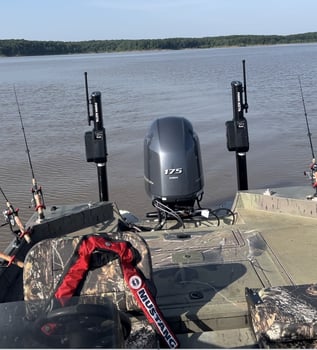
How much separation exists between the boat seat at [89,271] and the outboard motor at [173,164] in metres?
1.78

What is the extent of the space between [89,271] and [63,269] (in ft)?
0.47

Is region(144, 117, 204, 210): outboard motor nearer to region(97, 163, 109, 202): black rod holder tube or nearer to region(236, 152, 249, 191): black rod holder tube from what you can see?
region(97, 163, 109, 202): black rod holder tube

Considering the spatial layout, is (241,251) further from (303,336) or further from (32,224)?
(32,224)

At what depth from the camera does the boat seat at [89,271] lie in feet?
9.39

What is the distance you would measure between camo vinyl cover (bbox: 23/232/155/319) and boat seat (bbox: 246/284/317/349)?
609mm

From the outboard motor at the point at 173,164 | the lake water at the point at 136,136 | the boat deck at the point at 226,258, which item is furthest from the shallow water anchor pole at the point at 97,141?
the lake water at the point at 136,136

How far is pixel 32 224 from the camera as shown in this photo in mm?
4562

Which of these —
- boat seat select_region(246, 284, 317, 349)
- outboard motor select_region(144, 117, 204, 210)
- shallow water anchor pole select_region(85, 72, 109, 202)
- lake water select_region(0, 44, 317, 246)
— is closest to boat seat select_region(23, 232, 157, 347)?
boat seat select_region(246, 284, 317, 349)

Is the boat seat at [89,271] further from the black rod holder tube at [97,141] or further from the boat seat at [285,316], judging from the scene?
the black rod holder tube at [97,141]

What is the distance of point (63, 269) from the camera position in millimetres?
2873

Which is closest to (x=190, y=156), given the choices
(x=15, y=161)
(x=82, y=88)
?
(x=15, y=161)

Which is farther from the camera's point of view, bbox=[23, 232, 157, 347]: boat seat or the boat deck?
the boat deck

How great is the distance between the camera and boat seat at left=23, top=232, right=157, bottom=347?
9.39ft

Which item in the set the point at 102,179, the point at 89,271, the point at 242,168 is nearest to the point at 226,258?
the point at 89,271
